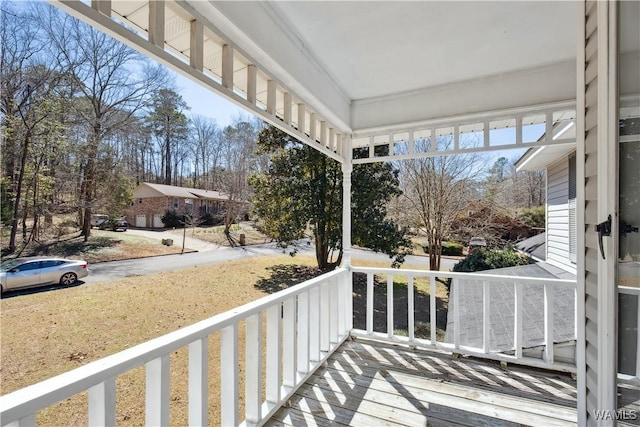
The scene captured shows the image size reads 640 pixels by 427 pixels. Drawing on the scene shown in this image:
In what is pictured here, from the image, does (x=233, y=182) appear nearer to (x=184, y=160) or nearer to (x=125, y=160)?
(x=184, y=160)

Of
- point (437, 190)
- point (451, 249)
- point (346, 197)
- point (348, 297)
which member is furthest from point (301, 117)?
point (451, 249)

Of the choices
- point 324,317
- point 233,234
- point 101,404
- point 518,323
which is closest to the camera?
point 101,404

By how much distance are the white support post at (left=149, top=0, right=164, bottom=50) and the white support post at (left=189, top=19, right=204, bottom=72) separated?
0.18m

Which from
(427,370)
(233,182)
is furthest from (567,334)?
(233,182)

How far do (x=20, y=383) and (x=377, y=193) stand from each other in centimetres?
596

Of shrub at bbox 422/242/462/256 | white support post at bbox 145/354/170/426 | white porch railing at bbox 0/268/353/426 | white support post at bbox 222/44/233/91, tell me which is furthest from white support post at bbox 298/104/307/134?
shrub at bbox 422/242/462/256

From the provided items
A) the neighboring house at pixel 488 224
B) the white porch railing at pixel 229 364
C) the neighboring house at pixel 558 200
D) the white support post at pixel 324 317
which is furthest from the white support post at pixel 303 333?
the neighboring house at pixel 488 224

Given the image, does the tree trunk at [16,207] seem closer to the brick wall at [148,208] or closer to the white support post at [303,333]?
the brick wall at [148,208]

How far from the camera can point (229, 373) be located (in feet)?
5.26

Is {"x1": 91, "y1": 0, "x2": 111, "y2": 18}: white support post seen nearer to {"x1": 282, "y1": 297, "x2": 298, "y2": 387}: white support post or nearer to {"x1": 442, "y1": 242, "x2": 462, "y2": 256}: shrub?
{"x1": 282, "y1": 297, "x2": 298, "y2": 387}: white support post

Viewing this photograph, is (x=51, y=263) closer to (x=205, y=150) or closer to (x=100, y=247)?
(x=100, y=247)

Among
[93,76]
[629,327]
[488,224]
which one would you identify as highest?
[93,76]

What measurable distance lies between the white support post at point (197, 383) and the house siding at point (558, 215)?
5822mm

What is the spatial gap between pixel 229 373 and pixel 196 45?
5.68 ft
